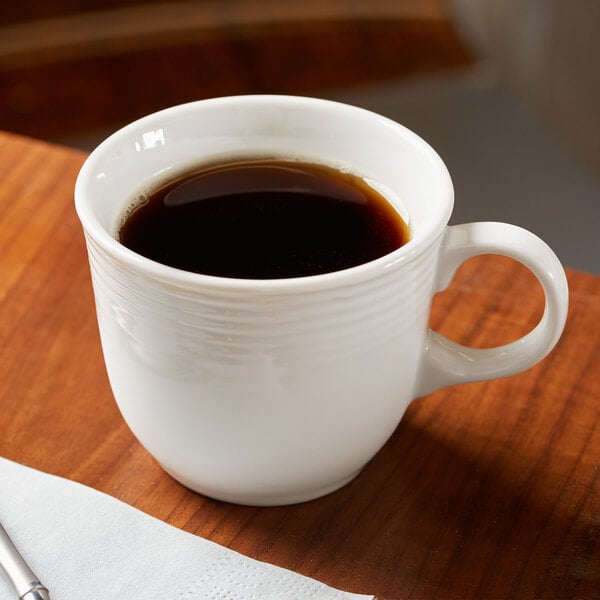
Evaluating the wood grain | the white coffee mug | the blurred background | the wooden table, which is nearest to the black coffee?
the white coffee mug

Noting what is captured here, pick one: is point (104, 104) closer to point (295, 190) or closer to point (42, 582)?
point (295, 190)

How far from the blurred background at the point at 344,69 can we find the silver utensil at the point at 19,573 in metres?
1.08

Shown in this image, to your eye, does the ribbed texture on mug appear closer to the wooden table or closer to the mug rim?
the mug rim

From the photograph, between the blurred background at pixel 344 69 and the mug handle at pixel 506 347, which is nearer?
the mug handle at pixel 506 347

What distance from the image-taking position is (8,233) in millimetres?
735

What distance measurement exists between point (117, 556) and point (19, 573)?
1.9 inches

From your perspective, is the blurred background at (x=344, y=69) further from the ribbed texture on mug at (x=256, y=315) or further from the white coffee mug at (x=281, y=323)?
the ribbed texture on mug at (x=256, y=315)

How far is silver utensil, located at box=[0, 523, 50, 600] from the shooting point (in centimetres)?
46

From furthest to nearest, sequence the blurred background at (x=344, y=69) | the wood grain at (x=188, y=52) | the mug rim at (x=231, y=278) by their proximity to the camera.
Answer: the wood grain at (x=188, y=52) → the blurred background at (x=344, y=69) → the mug rim at (x=231, y=278)

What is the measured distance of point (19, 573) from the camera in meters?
0.47

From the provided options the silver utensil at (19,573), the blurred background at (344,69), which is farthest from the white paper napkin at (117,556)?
the blurred background at (344,69)

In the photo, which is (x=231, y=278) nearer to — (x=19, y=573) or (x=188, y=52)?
(x=19, y=573)

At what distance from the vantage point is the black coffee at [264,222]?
511mm

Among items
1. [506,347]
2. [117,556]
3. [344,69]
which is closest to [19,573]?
[117,556]
